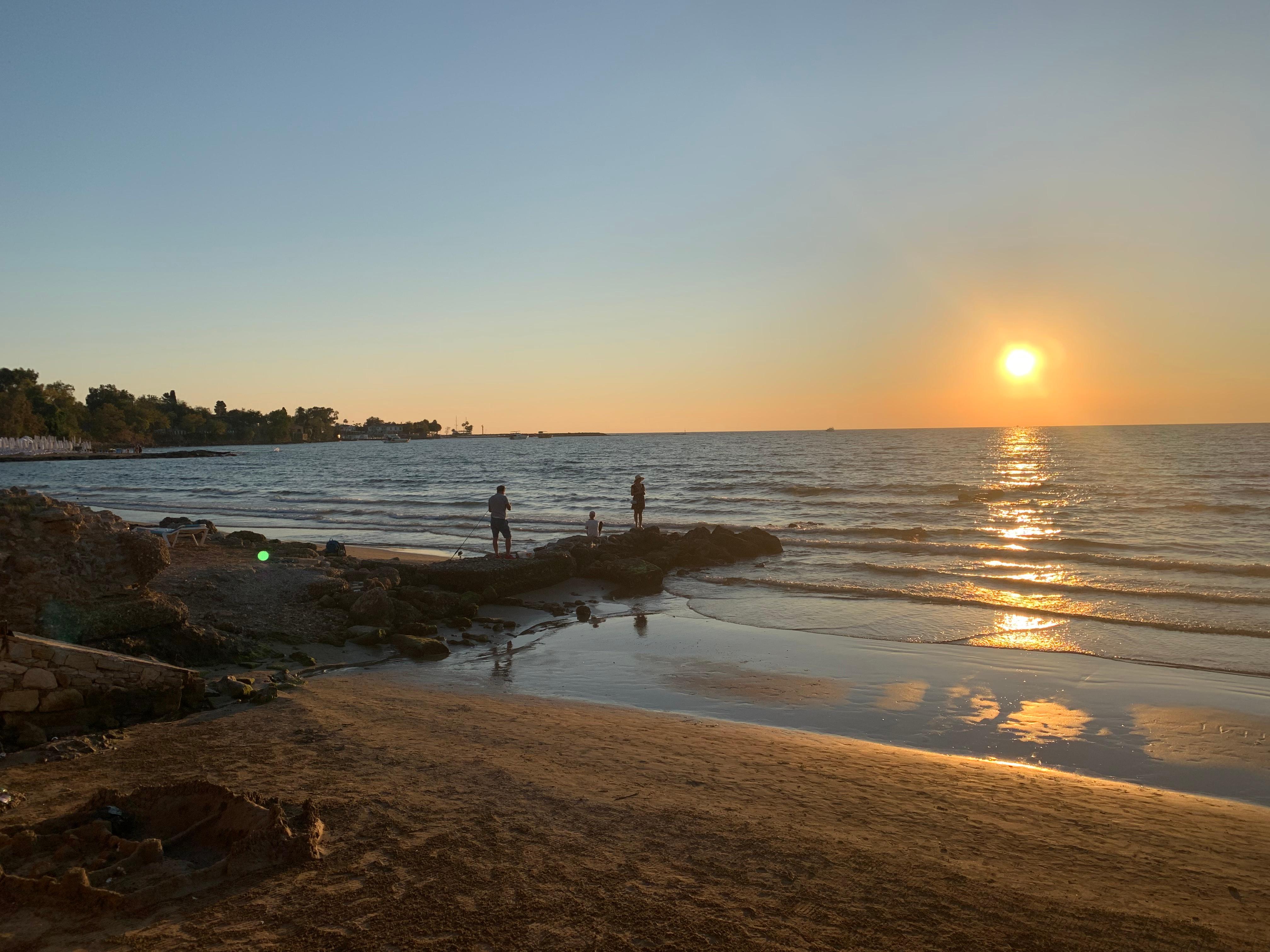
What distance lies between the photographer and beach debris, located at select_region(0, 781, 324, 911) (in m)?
4.19

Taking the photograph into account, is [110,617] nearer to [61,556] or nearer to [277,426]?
[61,556]

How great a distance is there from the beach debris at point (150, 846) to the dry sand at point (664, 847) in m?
0.15

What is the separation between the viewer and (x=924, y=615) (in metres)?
14.6

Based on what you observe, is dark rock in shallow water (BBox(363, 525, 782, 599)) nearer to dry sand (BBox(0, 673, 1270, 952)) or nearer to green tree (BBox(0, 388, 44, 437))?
dry sand (BBox(0, 673, 1270, 952))

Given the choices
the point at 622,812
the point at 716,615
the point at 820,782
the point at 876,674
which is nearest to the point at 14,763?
the point at 622,812

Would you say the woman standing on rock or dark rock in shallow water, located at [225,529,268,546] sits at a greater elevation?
the woman standing on rock

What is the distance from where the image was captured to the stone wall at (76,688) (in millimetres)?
6504

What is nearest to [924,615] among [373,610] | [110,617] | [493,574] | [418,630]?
[493,574]

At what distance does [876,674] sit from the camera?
10.5m

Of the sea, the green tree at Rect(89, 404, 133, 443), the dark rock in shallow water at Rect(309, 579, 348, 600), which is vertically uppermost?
the green tree at Rect(89, 404, 133, 443)

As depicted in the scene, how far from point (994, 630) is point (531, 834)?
10542mm

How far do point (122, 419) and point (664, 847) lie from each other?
151 meters

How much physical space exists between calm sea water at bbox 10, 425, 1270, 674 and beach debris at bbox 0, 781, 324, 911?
1005cm

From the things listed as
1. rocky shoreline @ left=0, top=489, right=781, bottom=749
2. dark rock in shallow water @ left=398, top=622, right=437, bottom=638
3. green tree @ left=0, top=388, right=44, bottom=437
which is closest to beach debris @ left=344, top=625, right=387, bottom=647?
rocky shoreline @ left=0, top=489, right=781, bottom=749
